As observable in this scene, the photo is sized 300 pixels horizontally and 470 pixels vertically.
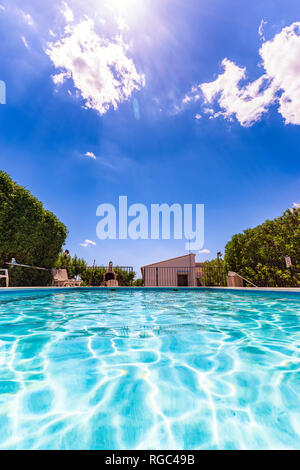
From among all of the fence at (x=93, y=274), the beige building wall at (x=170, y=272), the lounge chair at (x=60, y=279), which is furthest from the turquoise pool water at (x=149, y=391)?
the beige building wall at (x=170, y=272)

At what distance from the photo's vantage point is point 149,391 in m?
1.58

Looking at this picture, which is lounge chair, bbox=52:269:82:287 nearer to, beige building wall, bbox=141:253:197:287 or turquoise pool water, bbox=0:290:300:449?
beige building wall, bbox=141:253:197:287

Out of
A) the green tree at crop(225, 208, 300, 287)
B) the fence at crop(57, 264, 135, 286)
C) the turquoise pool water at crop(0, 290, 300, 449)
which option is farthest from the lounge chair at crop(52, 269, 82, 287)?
the green tree at crop(225, 208, 300, 287)

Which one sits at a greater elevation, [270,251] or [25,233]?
[25,233]

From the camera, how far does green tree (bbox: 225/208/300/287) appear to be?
446 inches

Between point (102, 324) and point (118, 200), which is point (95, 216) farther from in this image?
point (102, 324)

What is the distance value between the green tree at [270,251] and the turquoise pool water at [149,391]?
32.8ft

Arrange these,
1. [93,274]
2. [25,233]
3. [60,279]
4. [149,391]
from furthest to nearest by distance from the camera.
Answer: [93,274] → [60,279] → [25,233] → [149,391]

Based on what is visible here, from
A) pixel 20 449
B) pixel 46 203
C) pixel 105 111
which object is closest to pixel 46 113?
pixel 105 111

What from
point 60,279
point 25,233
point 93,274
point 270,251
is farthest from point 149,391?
point 93,274

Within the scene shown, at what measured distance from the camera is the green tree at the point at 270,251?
11.3 m

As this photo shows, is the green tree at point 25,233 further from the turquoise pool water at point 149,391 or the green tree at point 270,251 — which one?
the green tree at point 270,251

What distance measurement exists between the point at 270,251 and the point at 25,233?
14349 millimetres

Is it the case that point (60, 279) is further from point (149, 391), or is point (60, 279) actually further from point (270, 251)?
point (270, 251)
